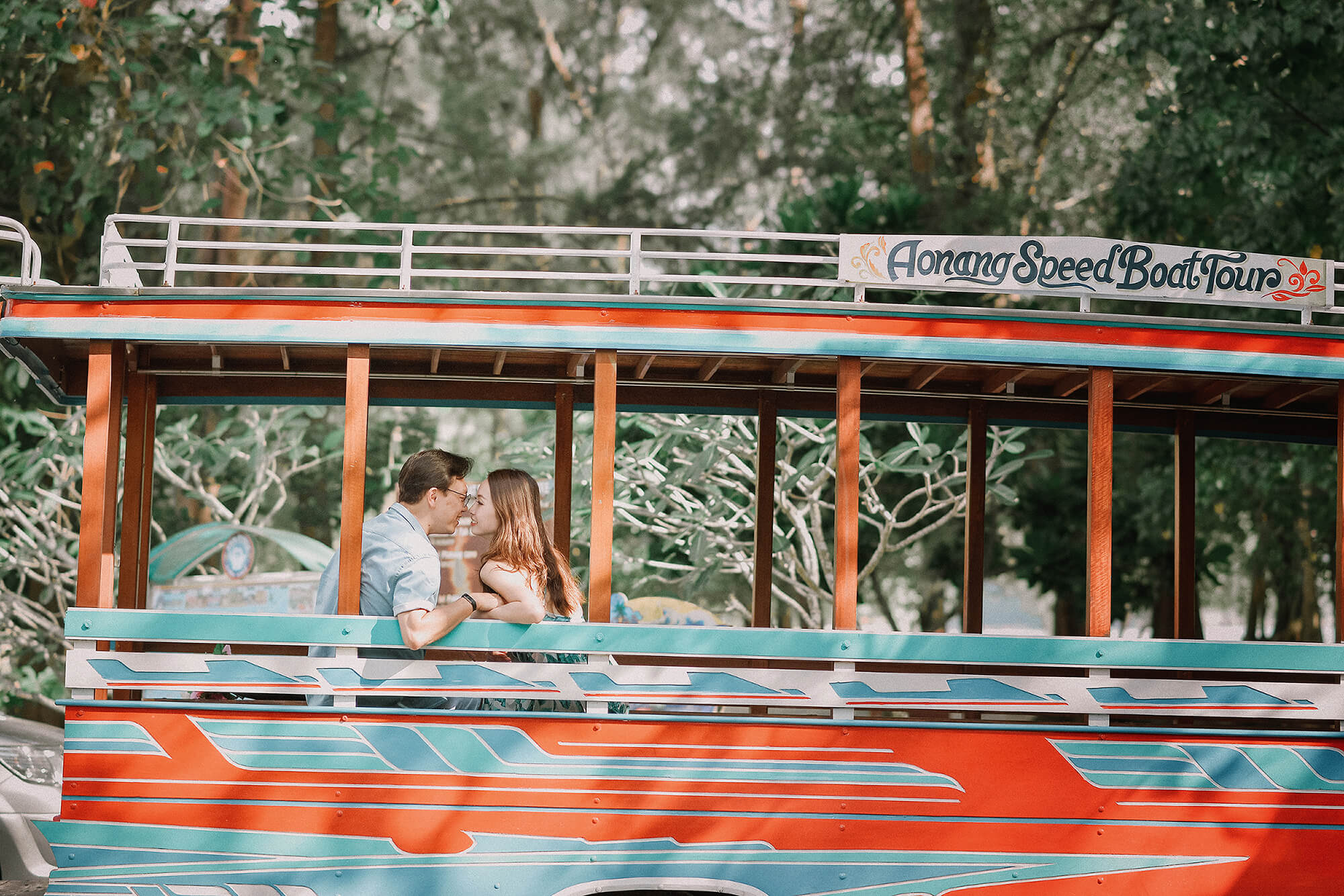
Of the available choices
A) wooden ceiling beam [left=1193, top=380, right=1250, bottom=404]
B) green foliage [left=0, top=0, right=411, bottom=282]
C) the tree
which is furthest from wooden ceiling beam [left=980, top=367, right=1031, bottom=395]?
green foliage [left=0, top=0, right=411, bottom=282]

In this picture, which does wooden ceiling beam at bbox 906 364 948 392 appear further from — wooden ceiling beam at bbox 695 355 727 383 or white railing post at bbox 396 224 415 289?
white railing post at bbox 396 224 415 289

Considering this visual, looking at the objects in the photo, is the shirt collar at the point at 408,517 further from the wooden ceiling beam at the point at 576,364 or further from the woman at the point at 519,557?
the wooden ceiling beam at the point at 576,364

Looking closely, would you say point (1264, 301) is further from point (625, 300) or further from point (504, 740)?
point (504, 740)

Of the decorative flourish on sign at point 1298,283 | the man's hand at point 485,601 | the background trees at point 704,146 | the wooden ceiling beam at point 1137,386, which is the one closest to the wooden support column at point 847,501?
the man's hand at point 485,601

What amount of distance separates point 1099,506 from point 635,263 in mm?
2200

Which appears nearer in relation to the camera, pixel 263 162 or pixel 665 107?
pixel 263 162

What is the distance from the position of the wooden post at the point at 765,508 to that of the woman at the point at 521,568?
150 centimetres

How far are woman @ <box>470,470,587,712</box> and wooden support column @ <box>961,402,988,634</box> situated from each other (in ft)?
8.08

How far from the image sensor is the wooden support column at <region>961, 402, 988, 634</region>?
665 centimetres

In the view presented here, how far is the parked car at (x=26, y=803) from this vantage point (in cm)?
672

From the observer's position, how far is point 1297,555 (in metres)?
15.7

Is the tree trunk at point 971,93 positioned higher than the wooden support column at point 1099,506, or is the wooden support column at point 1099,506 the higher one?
the tree trunk at point 971,93

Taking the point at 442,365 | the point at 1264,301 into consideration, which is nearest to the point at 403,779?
the point at 442,365

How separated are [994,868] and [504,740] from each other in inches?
77.9
